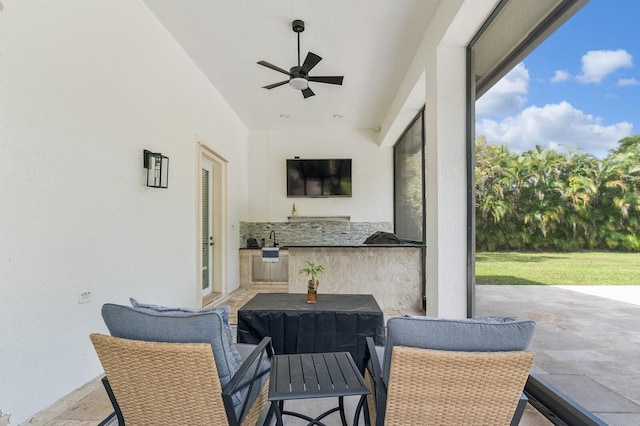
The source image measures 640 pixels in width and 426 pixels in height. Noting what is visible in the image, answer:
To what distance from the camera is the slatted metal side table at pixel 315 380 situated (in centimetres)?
149

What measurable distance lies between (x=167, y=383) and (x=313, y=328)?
1478 mm

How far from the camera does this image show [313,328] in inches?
110

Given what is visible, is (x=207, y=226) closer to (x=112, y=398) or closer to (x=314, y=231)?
(x=314, y=231)

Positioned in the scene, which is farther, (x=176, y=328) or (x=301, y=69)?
(x=301, y=69)

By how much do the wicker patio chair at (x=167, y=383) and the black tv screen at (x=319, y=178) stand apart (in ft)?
19.3

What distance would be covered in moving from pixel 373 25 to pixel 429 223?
2.21m

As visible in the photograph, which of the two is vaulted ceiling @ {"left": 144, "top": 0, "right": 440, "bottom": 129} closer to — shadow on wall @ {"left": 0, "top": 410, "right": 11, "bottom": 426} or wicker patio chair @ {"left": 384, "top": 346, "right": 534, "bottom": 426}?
wicker patio chair @ {"left": 384, "top": 346, "right": 534, "bottom": 426}

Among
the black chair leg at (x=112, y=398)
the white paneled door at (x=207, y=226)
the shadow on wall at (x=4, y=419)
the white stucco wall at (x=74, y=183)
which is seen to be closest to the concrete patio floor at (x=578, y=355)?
the shadow on wall at (x=4, y=419)

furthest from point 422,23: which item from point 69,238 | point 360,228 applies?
point 360,228

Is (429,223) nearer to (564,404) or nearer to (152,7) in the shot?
(564,404)

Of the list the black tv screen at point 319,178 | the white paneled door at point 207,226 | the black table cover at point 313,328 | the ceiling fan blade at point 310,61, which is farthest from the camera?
the black tv screen at point 319,178

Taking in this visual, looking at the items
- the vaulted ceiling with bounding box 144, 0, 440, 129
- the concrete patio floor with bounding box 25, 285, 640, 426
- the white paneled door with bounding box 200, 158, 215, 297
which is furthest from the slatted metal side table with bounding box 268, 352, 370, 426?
the white paneled door with bounding box 200, 158, 215, 297

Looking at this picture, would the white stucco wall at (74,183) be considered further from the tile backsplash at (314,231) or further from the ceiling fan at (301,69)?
the tile backsplash at (314,231)

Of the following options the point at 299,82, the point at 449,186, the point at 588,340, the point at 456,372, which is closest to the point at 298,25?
the point at 299,82
